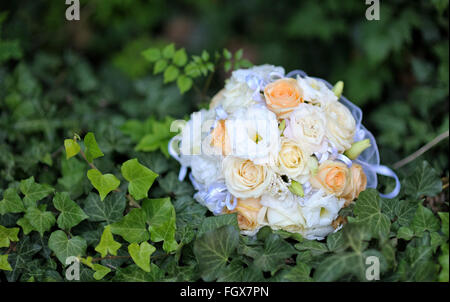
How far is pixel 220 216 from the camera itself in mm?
911

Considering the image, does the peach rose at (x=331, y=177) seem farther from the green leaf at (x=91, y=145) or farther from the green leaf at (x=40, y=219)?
the green leaf at (x=40, y=219)

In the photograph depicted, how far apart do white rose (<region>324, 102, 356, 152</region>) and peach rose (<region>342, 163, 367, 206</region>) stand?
6 cm

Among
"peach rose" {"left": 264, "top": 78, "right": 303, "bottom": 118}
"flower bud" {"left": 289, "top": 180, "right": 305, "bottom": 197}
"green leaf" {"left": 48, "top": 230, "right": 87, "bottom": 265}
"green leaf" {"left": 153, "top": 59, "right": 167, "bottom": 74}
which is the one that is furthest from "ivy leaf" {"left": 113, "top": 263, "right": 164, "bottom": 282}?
"green leaf" {"left": 153, "top": 59, "right": 167, "bottom": 74}

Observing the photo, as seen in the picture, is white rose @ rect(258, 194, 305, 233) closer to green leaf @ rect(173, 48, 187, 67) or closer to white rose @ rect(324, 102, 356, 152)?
white rose @ rect(324, 102, 356, 152)

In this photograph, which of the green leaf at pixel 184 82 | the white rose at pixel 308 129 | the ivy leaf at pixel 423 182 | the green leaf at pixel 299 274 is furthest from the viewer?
the green leaf at pixel 184 82

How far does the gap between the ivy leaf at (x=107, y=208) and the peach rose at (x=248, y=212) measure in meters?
0.29

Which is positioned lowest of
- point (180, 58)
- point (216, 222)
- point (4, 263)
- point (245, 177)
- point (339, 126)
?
point (4, 263)

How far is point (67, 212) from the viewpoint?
3.12 ft

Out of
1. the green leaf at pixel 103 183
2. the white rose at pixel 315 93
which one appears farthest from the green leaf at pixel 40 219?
the white rose at pixel 315 93

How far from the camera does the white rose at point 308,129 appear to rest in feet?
2.92

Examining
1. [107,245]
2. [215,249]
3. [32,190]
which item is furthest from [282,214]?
[32,190]

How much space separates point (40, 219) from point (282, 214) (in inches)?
23.4

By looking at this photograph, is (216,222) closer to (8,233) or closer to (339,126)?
(339,126)
